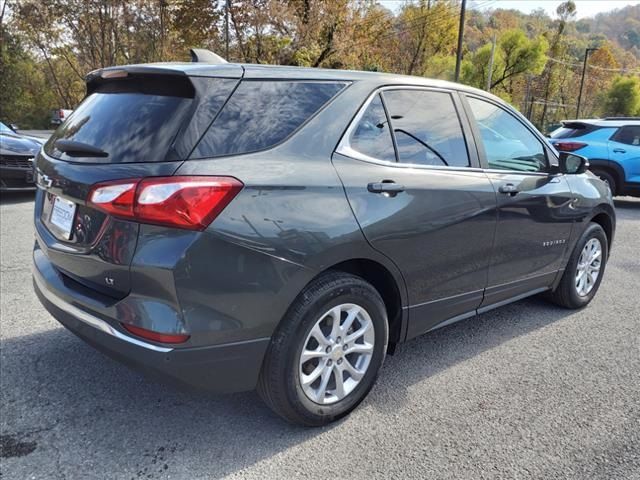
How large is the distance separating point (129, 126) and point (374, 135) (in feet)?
3.92

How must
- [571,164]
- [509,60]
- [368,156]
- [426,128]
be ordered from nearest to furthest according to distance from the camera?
1. [368,156]
2. [426,128]
3. [571,164]
4. [509,60]

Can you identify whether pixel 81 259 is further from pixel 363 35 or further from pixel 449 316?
pixel 363 35

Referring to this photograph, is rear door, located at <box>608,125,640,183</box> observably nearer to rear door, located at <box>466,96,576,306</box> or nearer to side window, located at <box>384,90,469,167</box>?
rear door, located at <box>466,96,576,306</box>

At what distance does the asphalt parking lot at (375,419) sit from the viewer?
2299 millimetres

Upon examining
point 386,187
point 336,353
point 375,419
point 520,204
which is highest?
point 386,187

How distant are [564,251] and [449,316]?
1.45m

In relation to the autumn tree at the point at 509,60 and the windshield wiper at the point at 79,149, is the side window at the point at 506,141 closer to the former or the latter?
the windshield wiper at the point at 79,149

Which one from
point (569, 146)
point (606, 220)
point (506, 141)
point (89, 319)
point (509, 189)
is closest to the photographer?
point (89, 319)

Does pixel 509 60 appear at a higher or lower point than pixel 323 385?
higher

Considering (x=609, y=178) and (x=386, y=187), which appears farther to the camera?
(x=609, y=178)

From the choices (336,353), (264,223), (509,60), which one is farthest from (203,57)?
(509,60)

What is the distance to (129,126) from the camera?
89.7 inches

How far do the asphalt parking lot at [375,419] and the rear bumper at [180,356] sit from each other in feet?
0.67

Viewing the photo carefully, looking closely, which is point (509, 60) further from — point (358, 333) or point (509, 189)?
point (358, 333)
